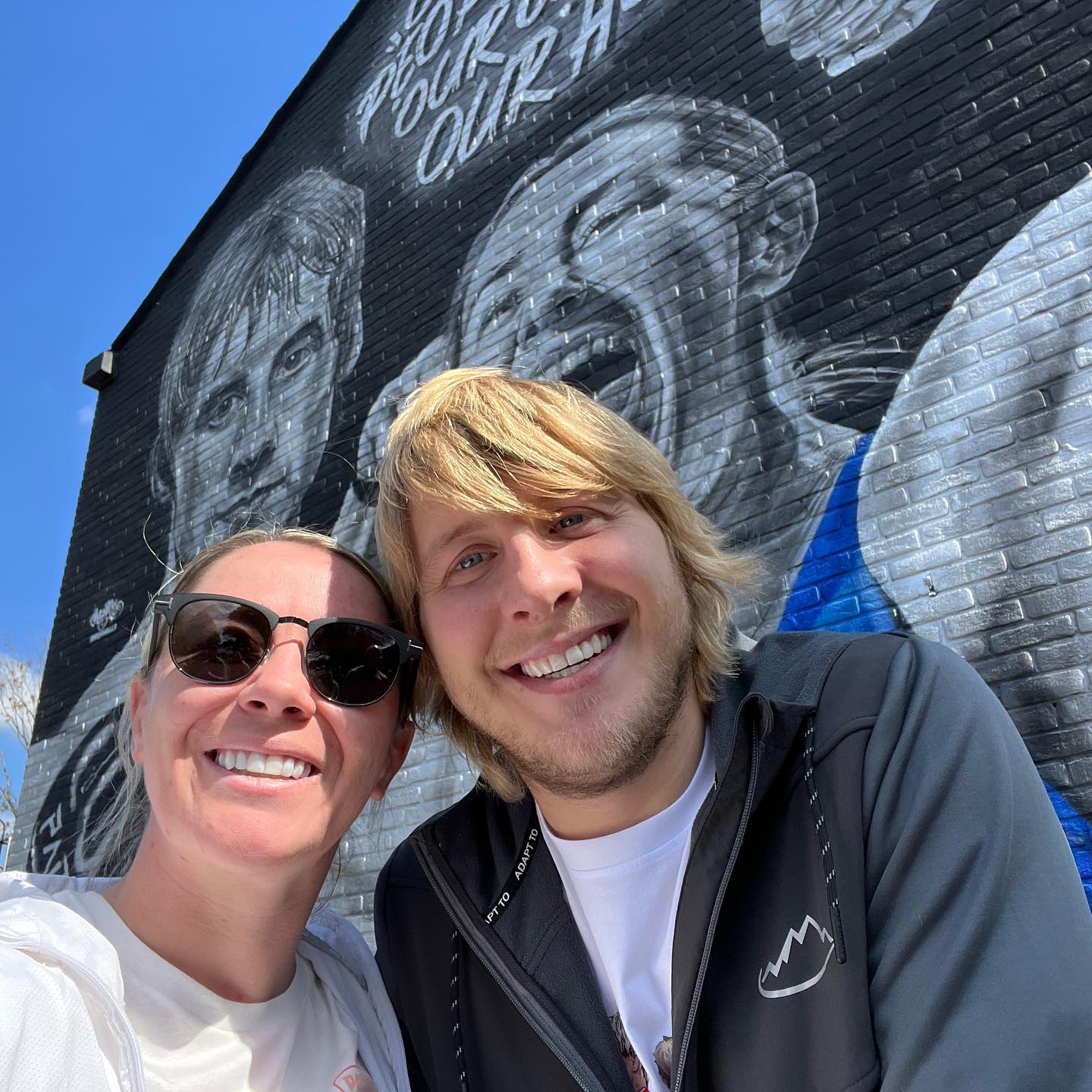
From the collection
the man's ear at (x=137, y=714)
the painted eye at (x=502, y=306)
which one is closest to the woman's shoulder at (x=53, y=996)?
the man's ear at (x=137, y=714)

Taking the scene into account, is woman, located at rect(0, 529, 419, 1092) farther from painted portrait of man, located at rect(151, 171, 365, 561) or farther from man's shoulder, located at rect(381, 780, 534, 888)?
painted portrait of man, located at rect(151, 171, 365, 561)

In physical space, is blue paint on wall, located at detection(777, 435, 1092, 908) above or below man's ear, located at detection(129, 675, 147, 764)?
below

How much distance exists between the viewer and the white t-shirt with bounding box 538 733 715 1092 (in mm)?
1711

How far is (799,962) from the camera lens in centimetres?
154

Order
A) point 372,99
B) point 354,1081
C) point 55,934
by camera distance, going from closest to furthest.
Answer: point 55,934 → point 354,1081 → point 372,99

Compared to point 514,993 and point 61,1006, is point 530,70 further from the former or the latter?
point 61,1006

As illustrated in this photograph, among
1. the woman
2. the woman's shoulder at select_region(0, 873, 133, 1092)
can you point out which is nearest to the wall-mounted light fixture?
the woman

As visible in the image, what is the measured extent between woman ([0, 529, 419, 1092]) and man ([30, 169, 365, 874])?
5.40 meters

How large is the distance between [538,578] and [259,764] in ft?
2.07

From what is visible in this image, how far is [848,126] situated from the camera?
4883 millimetres

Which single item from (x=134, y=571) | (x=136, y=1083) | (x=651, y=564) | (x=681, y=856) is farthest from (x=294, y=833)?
(x=134, y=571)

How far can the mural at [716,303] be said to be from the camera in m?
3.99

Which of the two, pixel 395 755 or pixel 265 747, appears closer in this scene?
pixel 265 747

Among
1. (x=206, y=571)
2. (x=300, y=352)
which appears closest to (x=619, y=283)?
(x=300, y=352)
